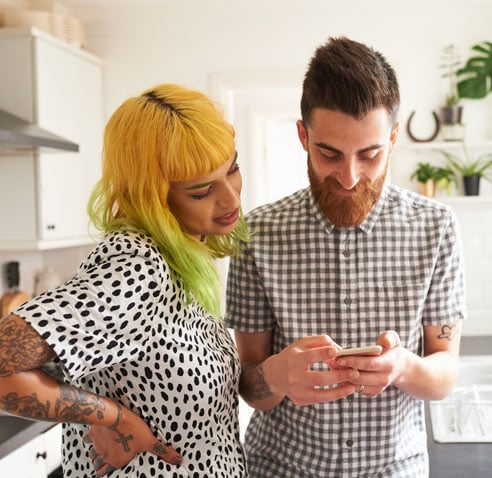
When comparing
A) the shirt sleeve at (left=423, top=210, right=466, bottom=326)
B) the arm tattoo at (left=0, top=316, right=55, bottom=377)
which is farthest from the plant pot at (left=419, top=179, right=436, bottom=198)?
the arm tattoo at (left=0, top=316, right=55, bottom=377)

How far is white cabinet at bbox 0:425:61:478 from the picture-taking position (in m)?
2.52

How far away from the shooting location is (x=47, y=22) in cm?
377

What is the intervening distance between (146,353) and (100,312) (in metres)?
0.15

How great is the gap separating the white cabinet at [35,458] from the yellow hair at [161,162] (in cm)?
149

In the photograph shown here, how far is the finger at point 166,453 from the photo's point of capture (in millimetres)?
1290

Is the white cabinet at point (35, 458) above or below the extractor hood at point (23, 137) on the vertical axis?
below

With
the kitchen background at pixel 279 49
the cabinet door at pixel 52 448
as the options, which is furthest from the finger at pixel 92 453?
the kitchen background at pixel 279 49

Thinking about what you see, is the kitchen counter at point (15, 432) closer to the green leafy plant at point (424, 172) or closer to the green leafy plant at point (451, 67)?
the green leafy plant at point (424, 172)

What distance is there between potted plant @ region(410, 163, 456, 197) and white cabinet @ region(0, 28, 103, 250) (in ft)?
6.22

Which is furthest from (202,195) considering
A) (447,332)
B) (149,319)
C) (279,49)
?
(279,49)

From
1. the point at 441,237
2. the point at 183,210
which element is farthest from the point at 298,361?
the point at 441,237

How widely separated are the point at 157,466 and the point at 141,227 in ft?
1.39

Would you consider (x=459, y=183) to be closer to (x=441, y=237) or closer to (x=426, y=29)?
(x=426, y=29)

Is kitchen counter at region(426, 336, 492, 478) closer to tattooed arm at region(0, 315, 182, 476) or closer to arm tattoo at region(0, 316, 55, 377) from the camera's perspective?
tattooed arm at region(0, 315, 182, 476)
